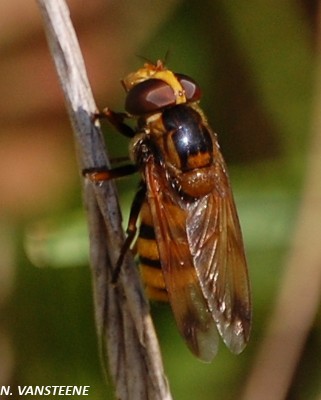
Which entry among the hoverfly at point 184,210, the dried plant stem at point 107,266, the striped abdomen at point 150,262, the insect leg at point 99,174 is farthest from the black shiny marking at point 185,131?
the dried plant stem at point 107,266

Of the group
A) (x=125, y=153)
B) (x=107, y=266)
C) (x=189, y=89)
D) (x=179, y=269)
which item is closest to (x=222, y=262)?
(x=179, y=269)

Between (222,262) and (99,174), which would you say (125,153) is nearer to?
(222,262)

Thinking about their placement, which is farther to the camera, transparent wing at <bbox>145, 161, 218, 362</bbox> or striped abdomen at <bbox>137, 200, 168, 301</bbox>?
striped abdomen at <bbox>137, 200, 168, 301</bbox>

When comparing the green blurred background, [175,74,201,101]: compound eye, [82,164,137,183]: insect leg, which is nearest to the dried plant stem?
[82,164,137,183]: insect leg

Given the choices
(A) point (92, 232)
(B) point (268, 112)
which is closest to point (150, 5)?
(B) point (268, 112)

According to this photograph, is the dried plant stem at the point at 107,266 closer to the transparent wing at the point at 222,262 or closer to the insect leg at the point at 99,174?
the insect leg at the point at 99,174

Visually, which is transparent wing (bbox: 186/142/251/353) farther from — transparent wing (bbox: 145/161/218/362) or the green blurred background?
the green blurred background

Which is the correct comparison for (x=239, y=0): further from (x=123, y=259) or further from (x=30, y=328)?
(x=123, y=259)
